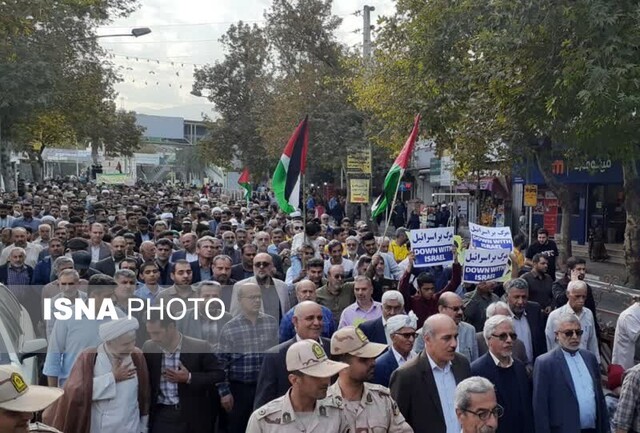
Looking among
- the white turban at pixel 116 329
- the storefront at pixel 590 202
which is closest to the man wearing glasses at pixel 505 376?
the white turban at pixel 116 329

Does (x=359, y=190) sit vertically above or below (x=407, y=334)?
above

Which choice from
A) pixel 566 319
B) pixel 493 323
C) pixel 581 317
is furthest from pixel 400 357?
pixel 581 317

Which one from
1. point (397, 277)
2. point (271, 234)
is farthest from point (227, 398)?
point (271, 234)

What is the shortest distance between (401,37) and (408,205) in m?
14.1

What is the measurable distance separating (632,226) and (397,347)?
13.2 metres

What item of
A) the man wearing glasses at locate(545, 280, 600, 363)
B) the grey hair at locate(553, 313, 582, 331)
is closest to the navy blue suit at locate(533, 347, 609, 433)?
the grey hair at locate(553, 313, 582, 331)

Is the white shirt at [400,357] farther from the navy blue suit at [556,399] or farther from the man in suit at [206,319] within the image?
the man in suit at [206,319]

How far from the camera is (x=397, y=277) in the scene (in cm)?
950

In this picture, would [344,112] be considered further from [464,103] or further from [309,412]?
[309,412]

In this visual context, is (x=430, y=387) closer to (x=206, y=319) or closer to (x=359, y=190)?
(x=206, y=319)

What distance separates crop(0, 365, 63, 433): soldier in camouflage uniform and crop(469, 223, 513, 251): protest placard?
20.7 ft

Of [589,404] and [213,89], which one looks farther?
[213,89]

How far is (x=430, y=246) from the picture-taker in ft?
29.1

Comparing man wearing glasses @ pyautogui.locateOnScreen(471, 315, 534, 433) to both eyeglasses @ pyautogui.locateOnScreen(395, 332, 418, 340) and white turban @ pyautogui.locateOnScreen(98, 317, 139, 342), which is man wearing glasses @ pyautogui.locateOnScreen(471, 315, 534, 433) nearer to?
eyeglasses @ pyautogui.locateOnScreen(395, 332, 418, 340)
